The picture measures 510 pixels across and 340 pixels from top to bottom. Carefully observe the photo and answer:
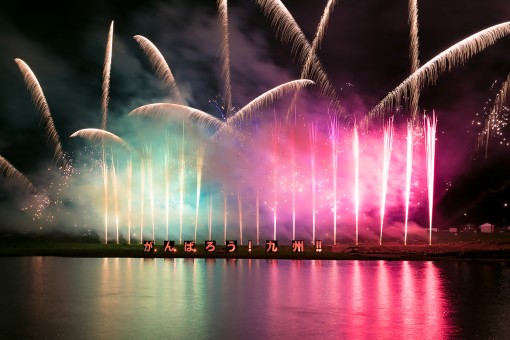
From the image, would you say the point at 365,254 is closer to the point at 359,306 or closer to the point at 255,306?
the point at 359,306

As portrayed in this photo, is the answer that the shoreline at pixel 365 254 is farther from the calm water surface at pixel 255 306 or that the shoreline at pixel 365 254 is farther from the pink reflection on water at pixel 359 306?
the pink reflection on water at pixel 359 306

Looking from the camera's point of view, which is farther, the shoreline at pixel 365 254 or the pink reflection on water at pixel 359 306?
the shoreline at pixel 365 254

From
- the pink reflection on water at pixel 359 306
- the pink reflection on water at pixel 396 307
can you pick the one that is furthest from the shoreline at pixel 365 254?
the pink reflection on water at pixel 396 307

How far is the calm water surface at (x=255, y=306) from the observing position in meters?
12.0

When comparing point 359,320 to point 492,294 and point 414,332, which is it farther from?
point 492,294

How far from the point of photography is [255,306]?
15.5m

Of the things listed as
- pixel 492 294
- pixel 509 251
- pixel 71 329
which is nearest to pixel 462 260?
pixel 509 251

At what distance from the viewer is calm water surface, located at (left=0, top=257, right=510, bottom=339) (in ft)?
39.4

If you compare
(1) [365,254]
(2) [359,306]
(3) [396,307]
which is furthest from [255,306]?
(1) [365,254]

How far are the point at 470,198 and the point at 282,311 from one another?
8222 cm

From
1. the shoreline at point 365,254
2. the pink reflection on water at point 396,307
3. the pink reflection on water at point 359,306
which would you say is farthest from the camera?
the shoreline at point 365,254

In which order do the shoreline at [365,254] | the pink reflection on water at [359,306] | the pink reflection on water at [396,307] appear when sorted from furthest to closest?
the shoreline at [365,254] < the pink reflection on water at [359,306] < the pink reflection on water at [396,307]

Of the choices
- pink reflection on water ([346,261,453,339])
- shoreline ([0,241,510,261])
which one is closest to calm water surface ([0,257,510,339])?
pink reflection on water ([346,261,453,339])

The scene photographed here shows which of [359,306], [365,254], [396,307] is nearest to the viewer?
[396,307]
